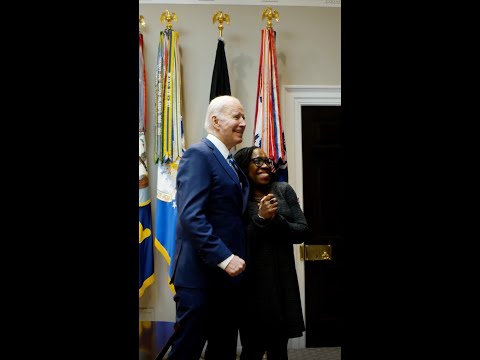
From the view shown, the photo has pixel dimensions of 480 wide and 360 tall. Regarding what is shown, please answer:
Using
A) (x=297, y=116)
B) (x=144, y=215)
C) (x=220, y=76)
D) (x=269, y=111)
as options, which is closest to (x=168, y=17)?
(x=220, y=76)

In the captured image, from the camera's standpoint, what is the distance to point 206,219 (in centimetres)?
146

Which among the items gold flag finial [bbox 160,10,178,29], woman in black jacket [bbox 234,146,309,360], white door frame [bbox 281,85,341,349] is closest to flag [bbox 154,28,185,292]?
gold flag finial [bbox 160,10,178,29]

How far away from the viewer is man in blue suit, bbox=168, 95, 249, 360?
1.43 metres

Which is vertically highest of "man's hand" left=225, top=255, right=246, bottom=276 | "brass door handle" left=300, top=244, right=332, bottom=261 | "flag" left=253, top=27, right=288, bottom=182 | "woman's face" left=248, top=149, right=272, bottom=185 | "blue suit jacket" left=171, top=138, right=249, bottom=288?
"flag" left=253, top=27, right=288, bottom=182

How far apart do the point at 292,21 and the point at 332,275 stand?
1970 mm

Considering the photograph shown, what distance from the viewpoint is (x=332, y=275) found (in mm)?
3148

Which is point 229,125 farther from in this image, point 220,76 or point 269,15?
point 269,15

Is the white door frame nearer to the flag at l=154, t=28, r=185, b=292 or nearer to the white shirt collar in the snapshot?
the flag at l=154, t=28, r=185, b=292

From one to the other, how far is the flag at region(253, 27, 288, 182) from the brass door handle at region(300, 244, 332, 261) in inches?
24.6

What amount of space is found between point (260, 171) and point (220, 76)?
4.05 feet

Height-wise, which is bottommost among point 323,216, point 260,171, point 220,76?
point 323,216
